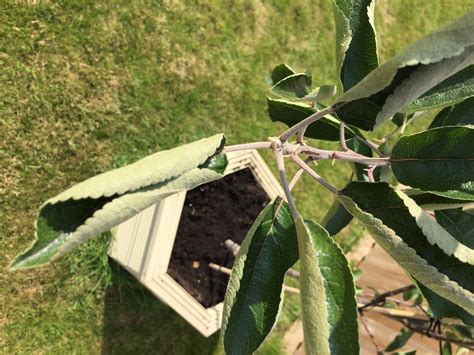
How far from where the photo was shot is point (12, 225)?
2039mm

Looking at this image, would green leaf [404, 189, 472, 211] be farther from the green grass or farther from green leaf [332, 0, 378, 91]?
the green grass

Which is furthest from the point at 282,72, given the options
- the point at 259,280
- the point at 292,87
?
the point at 259,280

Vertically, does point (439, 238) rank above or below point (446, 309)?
above

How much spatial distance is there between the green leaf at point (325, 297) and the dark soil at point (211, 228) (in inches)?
39.2

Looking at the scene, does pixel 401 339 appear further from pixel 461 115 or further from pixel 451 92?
pixel 451 92

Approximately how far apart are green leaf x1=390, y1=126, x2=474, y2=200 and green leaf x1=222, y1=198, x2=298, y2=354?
26cm

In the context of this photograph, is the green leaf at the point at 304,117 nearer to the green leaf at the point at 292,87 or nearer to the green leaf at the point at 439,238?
the green leaf at the point at 292,87

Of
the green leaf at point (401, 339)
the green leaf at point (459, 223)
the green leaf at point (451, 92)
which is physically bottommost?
the green leaf at point (401, 339)

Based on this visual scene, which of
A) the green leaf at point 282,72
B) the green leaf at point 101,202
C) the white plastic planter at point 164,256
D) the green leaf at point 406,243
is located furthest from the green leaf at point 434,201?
the white plastic planter at point 164,256

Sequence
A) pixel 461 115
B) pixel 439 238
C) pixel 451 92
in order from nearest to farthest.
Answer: pixel 439 238, pixel 451 92, pixel 461 115

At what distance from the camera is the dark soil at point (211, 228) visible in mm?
1936

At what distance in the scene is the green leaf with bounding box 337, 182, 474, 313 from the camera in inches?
30.2

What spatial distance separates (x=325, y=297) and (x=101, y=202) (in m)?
0.39

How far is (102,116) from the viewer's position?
2.24 m
